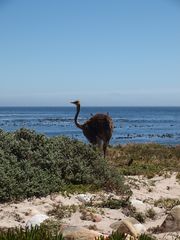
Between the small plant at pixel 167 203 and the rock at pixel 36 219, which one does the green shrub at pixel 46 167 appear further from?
the rock at pixel 36 219

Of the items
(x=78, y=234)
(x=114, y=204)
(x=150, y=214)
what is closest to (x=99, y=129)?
(x=114, y=204)

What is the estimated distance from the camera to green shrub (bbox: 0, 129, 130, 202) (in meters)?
11.2

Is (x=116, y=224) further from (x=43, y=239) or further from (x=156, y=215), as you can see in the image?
(x=43, y=239)

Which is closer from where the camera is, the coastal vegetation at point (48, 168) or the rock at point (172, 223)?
the rock at point (172, 223)

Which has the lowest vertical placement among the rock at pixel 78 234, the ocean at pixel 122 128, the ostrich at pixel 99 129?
the ocean at pixel 122 128

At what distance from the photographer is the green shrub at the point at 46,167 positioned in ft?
36.7

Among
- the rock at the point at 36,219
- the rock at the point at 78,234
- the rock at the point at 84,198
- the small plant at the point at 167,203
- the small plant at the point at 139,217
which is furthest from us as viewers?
the small plant at the point at 167,203

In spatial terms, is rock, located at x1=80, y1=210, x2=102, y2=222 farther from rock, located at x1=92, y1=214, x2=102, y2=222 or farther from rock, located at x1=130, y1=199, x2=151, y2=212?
rock, located at x1=130, y1=199, x2=151, y2=212

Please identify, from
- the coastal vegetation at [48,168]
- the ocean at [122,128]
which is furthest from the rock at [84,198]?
→ the ocean at [122,128]

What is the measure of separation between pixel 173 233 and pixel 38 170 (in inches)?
143

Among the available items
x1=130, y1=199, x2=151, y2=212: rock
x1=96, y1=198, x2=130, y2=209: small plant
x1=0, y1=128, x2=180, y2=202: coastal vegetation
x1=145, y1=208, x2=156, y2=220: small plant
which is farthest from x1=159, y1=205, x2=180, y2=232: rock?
x1=0, y1=128, x2=180, y2=202: coastal vegetation

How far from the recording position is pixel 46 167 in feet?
40.5

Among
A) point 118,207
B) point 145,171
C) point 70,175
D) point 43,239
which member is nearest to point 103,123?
point 145,171

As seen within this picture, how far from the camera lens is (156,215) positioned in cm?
1101
